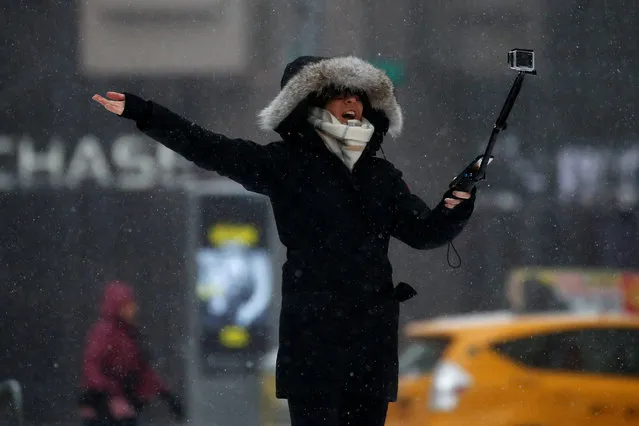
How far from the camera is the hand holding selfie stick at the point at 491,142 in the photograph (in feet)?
10.4

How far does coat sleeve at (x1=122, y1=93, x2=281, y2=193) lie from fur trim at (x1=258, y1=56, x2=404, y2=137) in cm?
16

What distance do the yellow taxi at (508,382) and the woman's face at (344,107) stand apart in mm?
2813

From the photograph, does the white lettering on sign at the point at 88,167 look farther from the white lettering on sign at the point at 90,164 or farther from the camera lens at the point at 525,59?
the camera lens at the point at 525,59

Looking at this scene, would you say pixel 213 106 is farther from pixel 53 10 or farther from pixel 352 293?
pixel 352 293

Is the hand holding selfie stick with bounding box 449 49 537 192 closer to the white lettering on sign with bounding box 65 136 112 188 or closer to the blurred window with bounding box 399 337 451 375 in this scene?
the blurred window with bounding box 399 337 451 375

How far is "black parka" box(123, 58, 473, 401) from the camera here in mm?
3121

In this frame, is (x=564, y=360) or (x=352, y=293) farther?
(x=564, y=360)

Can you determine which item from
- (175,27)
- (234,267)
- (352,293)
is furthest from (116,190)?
(352,293)

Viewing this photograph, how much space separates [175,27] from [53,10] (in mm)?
1103

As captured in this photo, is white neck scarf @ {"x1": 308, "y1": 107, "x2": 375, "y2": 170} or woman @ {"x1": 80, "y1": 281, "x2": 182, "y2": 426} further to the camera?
woman @ {"x1": 80, "y1": 281, "x2": 182, "y2": 426}

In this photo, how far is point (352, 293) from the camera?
3.20 meters

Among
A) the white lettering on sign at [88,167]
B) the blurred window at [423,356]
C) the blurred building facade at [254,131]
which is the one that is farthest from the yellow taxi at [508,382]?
the white lettering on sign at [88,167]

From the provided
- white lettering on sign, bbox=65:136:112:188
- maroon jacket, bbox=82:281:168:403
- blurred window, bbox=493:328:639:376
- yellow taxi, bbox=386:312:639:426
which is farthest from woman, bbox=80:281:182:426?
white lettering on sign, bbox=65:136:112:188

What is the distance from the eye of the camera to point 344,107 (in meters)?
3.38
